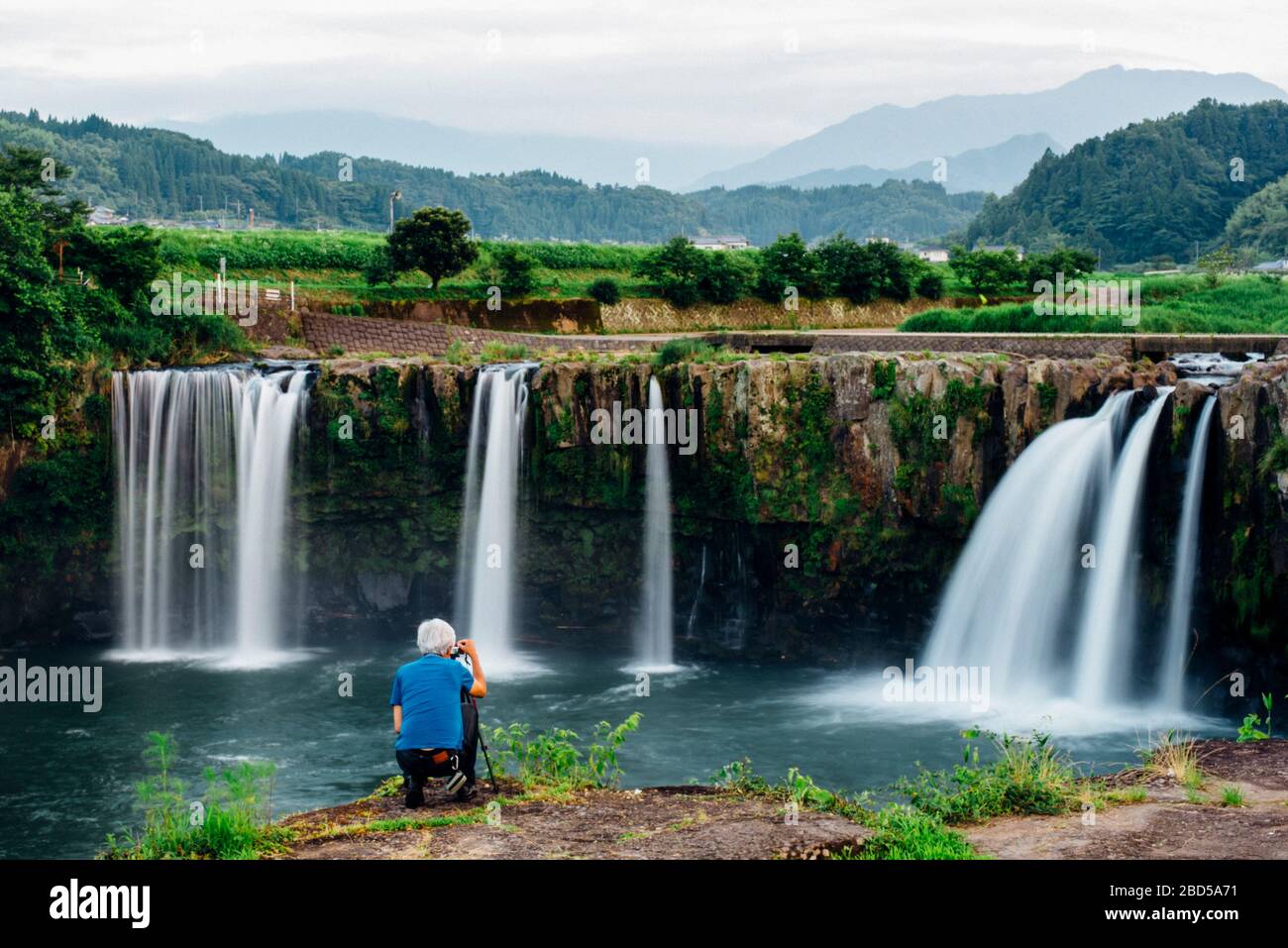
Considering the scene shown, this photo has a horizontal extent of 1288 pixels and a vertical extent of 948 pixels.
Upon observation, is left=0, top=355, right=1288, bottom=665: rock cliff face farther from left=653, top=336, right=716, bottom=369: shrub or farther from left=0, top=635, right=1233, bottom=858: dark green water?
left=0, top=635, right=1233, bottom=858: dark green water

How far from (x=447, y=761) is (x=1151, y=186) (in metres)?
99.6

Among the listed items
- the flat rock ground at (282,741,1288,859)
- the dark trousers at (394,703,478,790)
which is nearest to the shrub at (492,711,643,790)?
the flat rock ground at (282,741,1288,859)

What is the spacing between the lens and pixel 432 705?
12.7 metres

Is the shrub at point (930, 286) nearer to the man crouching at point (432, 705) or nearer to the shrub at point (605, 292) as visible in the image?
the shrub at point (605, 292)

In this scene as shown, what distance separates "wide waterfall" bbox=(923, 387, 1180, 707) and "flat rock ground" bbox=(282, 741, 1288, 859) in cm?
1158

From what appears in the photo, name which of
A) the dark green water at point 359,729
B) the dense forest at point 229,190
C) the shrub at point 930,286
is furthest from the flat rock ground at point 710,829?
the dense forest at point 229,190

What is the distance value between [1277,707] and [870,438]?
9433 mm

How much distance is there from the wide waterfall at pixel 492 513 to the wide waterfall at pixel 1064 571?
1032 centimetres

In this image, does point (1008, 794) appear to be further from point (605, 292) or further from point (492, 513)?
point (605, 292)

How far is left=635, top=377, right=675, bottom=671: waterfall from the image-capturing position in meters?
31.6

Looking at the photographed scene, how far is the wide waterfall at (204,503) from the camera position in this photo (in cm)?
3300

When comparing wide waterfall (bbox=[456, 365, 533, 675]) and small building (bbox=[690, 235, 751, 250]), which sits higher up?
small building (bbox=[690, 235, 751, 250])

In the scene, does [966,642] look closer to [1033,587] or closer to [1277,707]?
[1033,587]

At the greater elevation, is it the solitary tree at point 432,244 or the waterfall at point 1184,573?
the solitary tree at point 432,244
